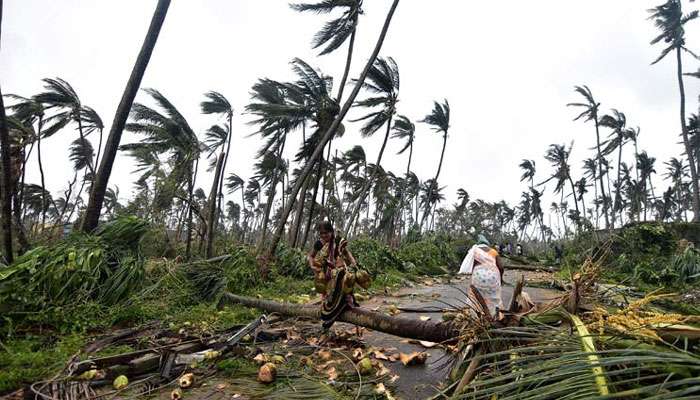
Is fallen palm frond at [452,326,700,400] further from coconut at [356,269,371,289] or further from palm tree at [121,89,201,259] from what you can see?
palm tree at [121,89,201,259]

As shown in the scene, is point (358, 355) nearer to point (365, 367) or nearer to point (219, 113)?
point (365, 367)

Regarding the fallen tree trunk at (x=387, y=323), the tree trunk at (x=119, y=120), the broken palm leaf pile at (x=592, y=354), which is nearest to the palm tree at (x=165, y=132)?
the tree trunk at (x=119, y=120)

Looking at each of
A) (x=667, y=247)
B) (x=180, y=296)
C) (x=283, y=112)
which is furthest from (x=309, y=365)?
(x=667, y=247)

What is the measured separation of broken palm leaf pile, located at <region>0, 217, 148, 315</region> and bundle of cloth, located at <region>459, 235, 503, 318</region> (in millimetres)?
4779

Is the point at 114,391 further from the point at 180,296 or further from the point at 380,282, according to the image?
the point at 380,282

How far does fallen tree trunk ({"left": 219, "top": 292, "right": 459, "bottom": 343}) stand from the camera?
304 cm

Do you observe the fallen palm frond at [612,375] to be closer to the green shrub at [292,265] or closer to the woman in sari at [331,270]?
the woman in sari at [331,270]

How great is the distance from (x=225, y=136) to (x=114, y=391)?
1386 cm

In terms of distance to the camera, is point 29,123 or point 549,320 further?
point 29,123

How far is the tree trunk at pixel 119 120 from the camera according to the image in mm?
5801

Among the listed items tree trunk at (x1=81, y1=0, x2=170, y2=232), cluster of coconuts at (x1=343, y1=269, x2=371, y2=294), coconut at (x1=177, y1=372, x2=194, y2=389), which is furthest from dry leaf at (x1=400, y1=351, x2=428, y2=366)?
tree trunk at (x1=81, y1=0, x2=170, y2=232)

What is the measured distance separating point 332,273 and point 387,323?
0.86 meters

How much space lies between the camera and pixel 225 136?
15.6 metres

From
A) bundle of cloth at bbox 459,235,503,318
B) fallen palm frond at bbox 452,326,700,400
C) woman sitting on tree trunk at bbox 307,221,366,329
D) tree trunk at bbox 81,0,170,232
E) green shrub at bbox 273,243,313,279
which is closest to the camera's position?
fallen palm frond at bbox 452,326,700,400
